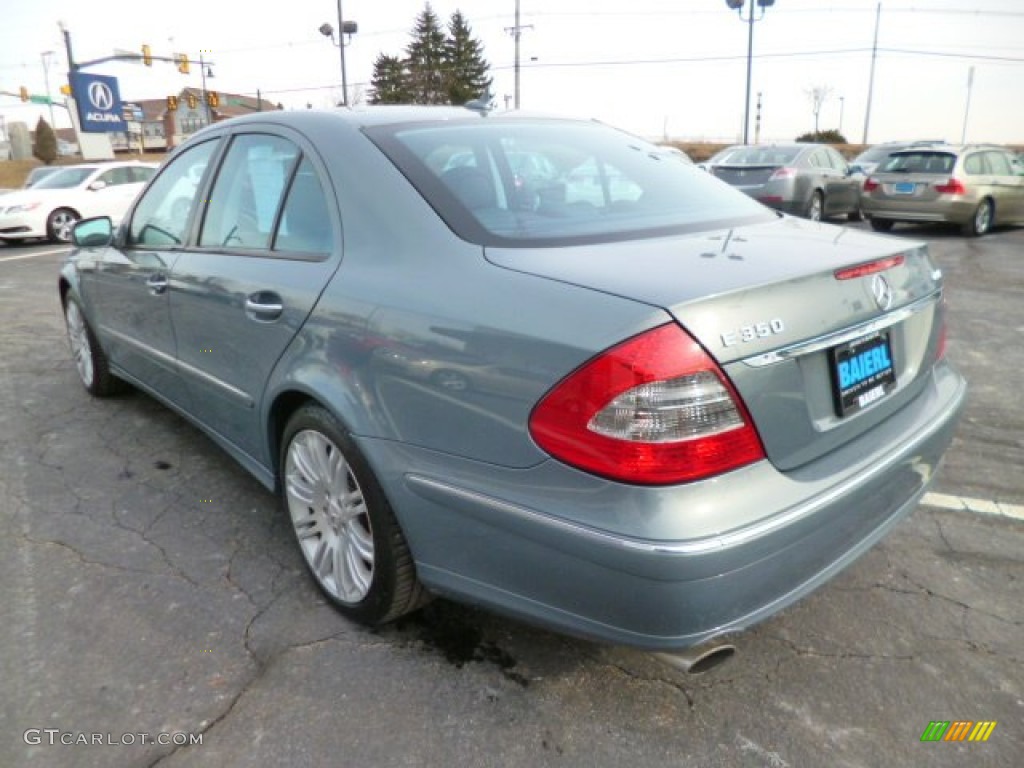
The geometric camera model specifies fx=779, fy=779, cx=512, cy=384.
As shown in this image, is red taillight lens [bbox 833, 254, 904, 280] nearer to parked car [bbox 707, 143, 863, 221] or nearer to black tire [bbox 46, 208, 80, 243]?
parked car [bbox 707, 143, 863, 221]

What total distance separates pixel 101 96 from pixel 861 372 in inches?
1466

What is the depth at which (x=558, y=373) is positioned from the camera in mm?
1656

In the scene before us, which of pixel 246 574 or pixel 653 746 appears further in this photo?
pixel 246 574

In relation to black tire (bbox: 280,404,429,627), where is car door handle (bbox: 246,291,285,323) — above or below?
above

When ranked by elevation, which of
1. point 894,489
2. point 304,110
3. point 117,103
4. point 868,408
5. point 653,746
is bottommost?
point 653,746

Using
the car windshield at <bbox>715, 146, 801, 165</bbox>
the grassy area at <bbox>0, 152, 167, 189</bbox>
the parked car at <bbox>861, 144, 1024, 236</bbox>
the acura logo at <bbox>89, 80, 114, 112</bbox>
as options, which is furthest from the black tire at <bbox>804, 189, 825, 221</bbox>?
the grassy area at <bbox>0, 152, 167, 189</bbox>

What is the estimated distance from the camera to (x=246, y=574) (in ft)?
8.91

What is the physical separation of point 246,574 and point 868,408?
81.4 inches

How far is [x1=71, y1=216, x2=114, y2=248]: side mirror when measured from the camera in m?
3.95

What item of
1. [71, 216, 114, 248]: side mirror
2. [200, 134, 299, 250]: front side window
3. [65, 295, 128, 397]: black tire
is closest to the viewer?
[200, 134, 299, 250]: front side window

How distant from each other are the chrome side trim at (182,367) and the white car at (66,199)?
11.4 m

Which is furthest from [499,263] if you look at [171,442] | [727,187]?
[171,442]

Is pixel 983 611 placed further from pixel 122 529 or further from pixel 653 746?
pixel 122 529

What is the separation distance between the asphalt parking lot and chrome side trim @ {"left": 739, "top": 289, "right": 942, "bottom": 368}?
953 millimetres
